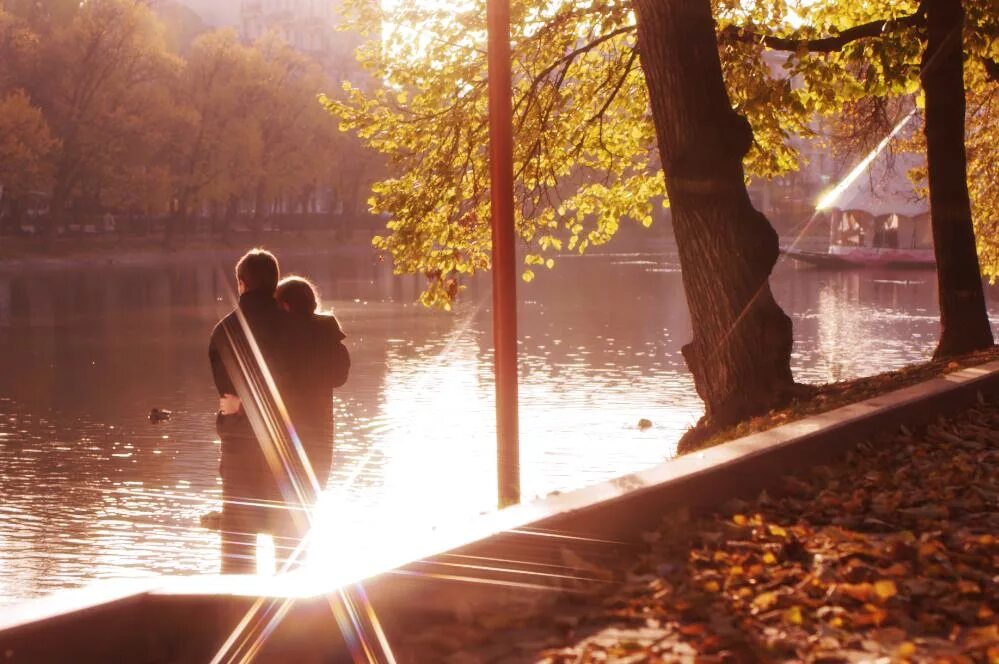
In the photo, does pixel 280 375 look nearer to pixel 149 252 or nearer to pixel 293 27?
pixel 149 252

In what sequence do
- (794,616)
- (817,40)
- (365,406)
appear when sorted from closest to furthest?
(794,616), (817,40), (365,406)

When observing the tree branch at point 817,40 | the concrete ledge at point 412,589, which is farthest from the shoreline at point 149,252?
the concrete ledge at point 412,589

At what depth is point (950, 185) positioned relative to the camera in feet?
44.5

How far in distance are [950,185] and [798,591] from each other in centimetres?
929

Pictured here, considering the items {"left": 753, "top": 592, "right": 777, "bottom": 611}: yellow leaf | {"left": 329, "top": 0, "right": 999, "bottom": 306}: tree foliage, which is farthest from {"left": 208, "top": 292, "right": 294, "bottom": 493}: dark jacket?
{"left": 329, "top": 0, "right": 999, "bottom": 306}: tree foliage

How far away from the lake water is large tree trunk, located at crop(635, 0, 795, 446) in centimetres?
252

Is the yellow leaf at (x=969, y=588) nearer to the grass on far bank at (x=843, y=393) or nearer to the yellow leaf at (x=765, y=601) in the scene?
the yellow leaf at (x=765, y=601)

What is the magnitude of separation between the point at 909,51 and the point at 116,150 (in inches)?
1914

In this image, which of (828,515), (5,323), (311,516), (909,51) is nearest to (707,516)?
(828,515)

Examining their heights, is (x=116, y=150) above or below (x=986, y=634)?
above

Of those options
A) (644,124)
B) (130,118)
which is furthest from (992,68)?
(130,118)

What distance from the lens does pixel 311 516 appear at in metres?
6.24

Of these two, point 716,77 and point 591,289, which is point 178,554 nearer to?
point 716,77

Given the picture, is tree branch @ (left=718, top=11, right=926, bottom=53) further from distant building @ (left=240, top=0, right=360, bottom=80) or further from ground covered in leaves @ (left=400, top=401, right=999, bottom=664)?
distant building @ (left=240, top=0, right=360, bottom=80)
